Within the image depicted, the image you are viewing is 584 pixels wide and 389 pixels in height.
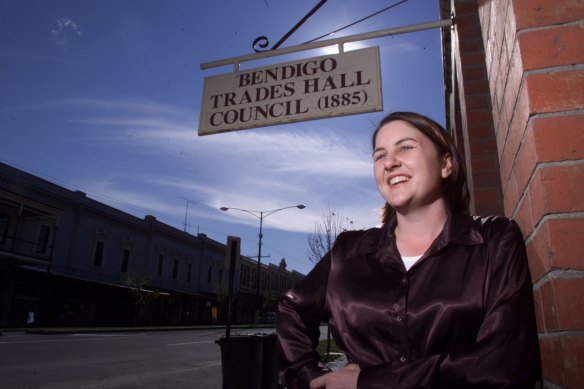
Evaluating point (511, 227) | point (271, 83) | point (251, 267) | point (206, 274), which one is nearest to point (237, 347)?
point (271, 83)

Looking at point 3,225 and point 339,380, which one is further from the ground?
point 3,225

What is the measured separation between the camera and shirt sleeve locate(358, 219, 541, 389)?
1.23 metres

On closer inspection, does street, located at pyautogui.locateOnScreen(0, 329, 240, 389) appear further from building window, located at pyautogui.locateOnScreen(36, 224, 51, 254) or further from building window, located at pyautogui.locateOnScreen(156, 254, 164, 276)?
building window, located at pyautogui.locateOnScreen(156, 254, 164, 276)

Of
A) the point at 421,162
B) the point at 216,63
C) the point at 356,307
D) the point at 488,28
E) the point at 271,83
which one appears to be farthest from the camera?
the point at 216,63

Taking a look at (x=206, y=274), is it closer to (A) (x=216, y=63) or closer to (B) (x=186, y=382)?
(B) (x=186, y=382)

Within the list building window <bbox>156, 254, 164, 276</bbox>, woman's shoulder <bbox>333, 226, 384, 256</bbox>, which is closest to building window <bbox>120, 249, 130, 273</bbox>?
building window <bbox>156, 254, 164, 276</bbox>

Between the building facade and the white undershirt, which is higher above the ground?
the building facade

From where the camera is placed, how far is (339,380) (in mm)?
1460

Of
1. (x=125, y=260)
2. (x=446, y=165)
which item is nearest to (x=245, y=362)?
(x=446, y=165)

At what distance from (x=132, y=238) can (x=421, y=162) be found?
35.7 meters

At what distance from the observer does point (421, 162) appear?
5.75 ft

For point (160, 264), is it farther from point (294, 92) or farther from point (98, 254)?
point (294, 92)

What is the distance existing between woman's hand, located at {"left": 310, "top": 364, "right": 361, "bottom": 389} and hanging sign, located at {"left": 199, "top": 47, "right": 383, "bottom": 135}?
91.9 inches

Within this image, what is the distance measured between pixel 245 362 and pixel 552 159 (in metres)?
5.10
